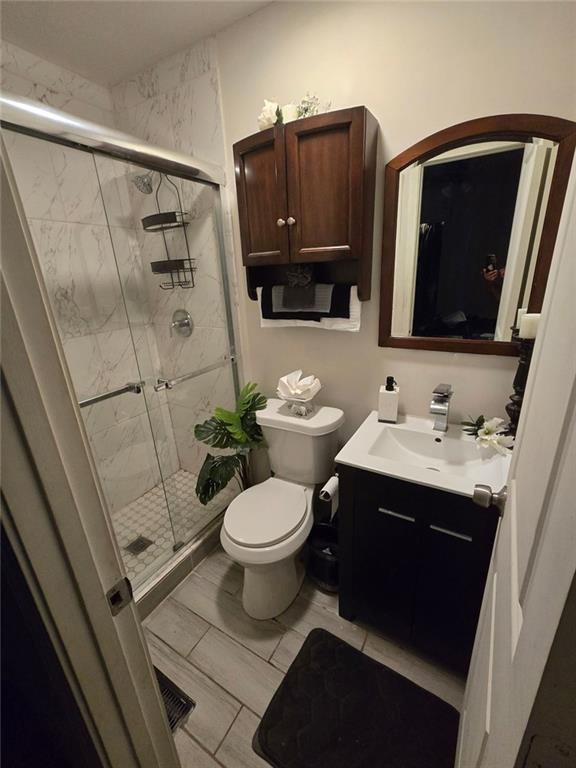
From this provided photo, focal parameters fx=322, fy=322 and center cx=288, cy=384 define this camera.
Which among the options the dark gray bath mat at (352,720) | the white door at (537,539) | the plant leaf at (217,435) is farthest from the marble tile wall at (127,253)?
the white door at (537,539)

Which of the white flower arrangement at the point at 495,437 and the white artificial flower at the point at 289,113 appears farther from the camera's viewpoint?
the white artificial flower at the point at 289,113

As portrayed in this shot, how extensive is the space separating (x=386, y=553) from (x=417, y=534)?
0.17m

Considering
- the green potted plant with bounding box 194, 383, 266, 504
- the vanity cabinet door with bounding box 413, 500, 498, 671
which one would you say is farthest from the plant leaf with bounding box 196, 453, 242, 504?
the vanity cabinet door with bounding box 413, 500, 498, 671

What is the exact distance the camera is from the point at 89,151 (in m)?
1.31

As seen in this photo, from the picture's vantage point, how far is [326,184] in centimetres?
125

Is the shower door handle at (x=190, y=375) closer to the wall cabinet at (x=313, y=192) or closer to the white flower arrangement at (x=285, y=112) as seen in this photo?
the wall cabinet at (x=313, y=192)

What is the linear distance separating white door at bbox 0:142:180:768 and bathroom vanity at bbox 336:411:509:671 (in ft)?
2.70

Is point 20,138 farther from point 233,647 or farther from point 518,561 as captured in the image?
point 233,647

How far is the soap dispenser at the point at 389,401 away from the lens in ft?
4.58

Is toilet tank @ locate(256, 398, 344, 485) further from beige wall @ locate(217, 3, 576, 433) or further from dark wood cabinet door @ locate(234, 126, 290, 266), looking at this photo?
dark wood cabinet door @ locate(234, 126, 290, 266)

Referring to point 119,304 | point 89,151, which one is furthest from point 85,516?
point 119,304

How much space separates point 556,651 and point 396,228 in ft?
4.44

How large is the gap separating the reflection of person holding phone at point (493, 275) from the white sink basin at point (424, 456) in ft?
1.84

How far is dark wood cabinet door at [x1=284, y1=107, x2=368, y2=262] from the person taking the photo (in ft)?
3.86
